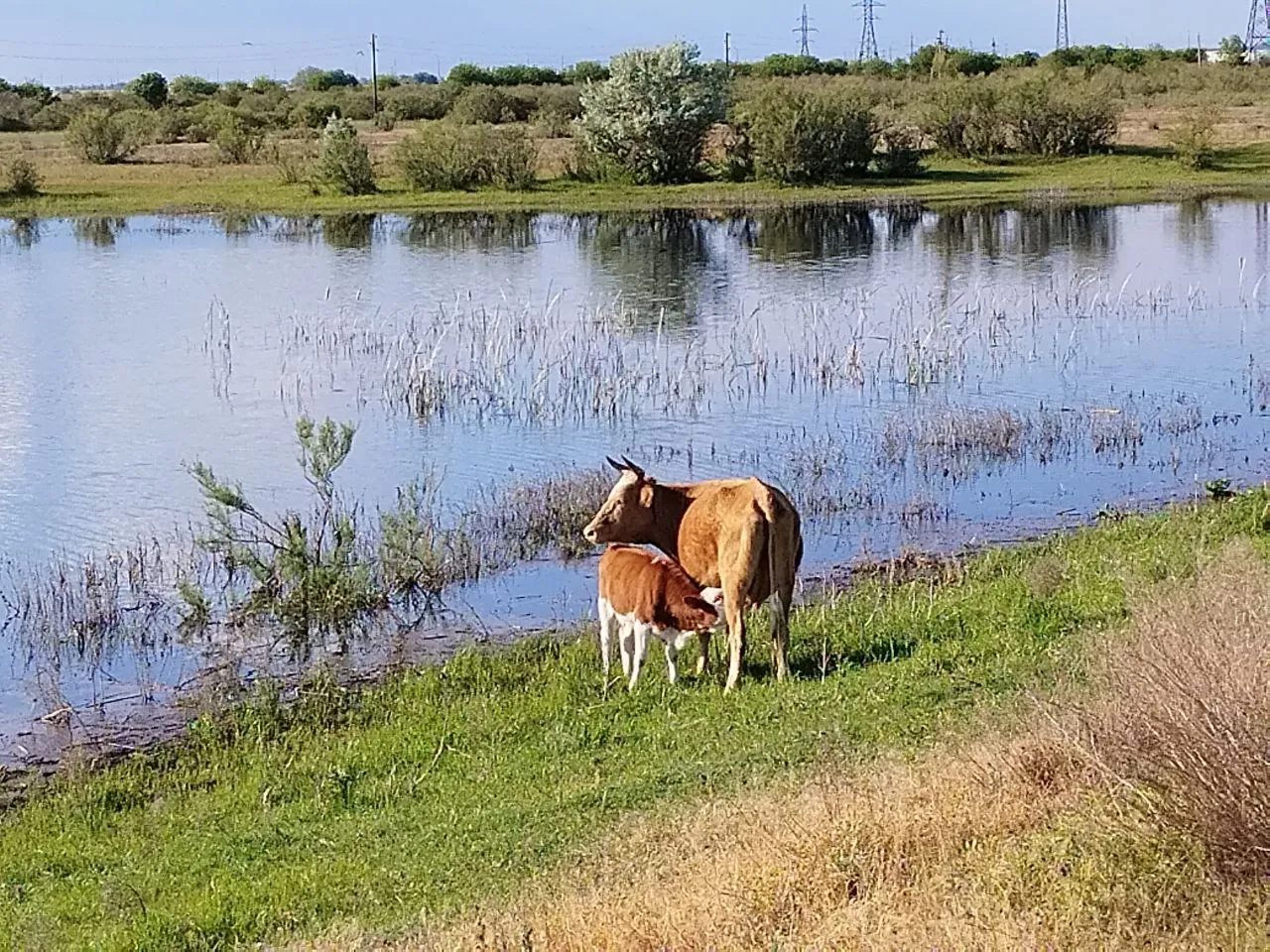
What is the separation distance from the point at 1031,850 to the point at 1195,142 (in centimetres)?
5495

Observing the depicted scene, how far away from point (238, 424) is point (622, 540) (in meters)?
11.1

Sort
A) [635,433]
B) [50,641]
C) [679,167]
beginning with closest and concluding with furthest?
[50,641]
[635,433]
[679,167]

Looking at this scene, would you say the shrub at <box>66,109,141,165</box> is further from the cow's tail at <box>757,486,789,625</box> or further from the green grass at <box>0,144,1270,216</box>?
the cow's tail at <box>757,486,789,625</box>

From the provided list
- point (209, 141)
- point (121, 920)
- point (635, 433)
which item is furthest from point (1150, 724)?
point (209, 141)

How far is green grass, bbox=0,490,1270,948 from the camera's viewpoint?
26.3 feet

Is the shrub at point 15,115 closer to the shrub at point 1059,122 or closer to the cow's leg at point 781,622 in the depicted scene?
the shrub at point 1059,122

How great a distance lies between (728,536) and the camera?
11008 mm

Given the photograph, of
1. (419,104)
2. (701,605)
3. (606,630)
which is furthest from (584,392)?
(419,104)

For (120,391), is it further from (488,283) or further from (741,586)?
(741,586)

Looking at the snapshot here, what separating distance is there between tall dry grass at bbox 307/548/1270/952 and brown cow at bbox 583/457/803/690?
3.33m

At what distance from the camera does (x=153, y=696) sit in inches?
512

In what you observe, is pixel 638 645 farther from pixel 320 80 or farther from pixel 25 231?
pixel 320 80

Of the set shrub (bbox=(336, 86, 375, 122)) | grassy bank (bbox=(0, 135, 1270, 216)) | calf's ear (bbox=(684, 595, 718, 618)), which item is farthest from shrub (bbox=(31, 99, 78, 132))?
calf's ear (bbox=(684, 595, 718, 618))

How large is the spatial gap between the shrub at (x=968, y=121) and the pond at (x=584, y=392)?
22.4 metres
